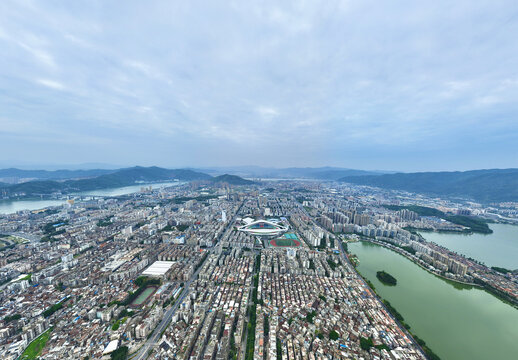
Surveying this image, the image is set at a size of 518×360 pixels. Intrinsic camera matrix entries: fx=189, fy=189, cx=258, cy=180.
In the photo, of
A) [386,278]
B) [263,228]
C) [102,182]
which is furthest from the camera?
→ [102,182]

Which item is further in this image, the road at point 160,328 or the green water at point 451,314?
the green water at point 451,314

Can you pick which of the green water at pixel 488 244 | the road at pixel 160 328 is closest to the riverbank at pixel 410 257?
the green water at pixel 488 244

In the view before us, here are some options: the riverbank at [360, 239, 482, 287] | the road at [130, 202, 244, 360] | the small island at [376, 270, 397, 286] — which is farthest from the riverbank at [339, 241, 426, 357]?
the road at [130, 202, 244, 360]

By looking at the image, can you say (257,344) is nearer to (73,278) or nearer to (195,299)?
(195,299)

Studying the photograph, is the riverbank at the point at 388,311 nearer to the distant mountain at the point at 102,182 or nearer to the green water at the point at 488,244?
the green water at the point at 488,244

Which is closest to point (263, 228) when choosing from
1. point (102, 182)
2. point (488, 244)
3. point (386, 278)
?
point (386, 278)

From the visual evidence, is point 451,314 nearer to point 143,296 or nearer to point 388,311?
point 388,311

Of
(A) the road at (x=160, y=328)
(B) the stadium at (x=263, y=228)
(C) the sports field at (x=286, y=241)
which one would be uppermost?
(B) the stadium at (x=263, y=228)
